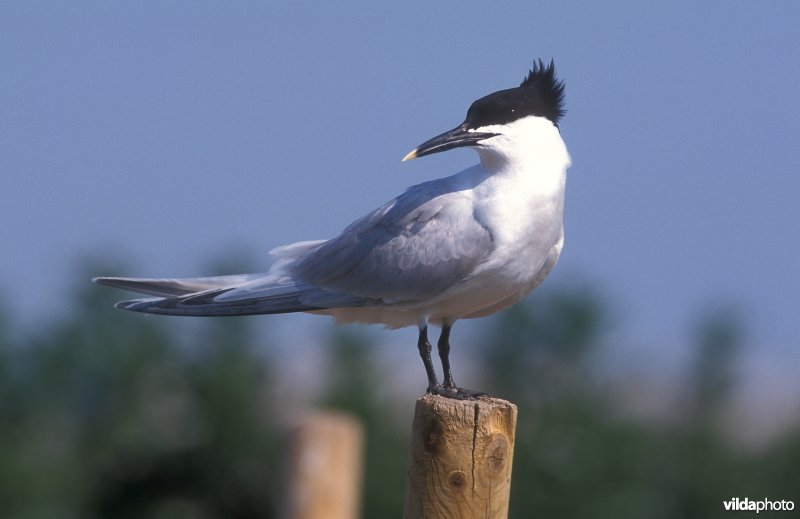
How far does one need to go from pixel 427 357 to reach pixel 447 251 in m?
0.57

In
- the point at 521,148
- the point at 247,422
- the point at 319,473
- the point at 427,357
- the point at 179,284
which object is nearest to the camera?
the point at 521,148

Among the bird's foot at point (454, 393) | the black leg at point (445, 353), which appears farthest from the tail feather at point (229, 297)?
the bird's foot at point (454, 393)

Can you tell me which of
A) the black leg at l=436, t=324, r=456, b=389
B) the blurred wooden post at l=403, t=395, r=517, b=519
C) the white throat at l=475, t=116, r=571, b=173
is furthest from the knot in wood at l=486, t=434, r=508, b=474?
the white throat at l=475, t=116, r=571, b=173

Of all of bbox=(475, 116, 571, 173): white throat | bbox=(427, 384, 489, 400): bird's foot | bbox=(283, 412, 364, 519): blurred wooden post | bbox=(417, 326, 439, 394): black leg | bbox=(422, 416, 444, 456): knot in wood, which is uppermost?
bbox=(475, 116, 571, 173): white throat

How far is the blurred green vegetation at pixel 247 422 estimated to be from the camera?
34.9 ft

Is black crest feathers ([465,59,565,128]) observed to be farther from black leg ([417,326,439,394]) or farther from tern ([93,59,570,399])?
black leg ([417,326,439,394])

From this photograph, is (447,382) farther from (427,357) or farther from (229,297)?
(229,297)

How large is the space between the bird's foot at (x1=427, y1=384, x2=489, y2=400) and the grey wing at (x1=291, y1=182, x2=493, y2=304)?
1.43 feet

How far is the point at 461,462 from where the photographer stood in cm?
471

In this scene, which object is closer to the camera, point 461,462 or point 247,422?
point 461,462

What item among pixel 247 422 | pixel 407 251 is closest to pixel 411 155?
pixel 407 251

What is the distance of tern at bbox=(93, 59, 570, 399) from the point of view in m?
5.35

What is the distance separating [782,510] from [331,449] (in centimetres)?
581

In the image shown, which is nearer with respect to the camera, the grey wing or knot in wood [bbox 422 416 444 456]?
knot in wood [bbox 422 416 444 456]
